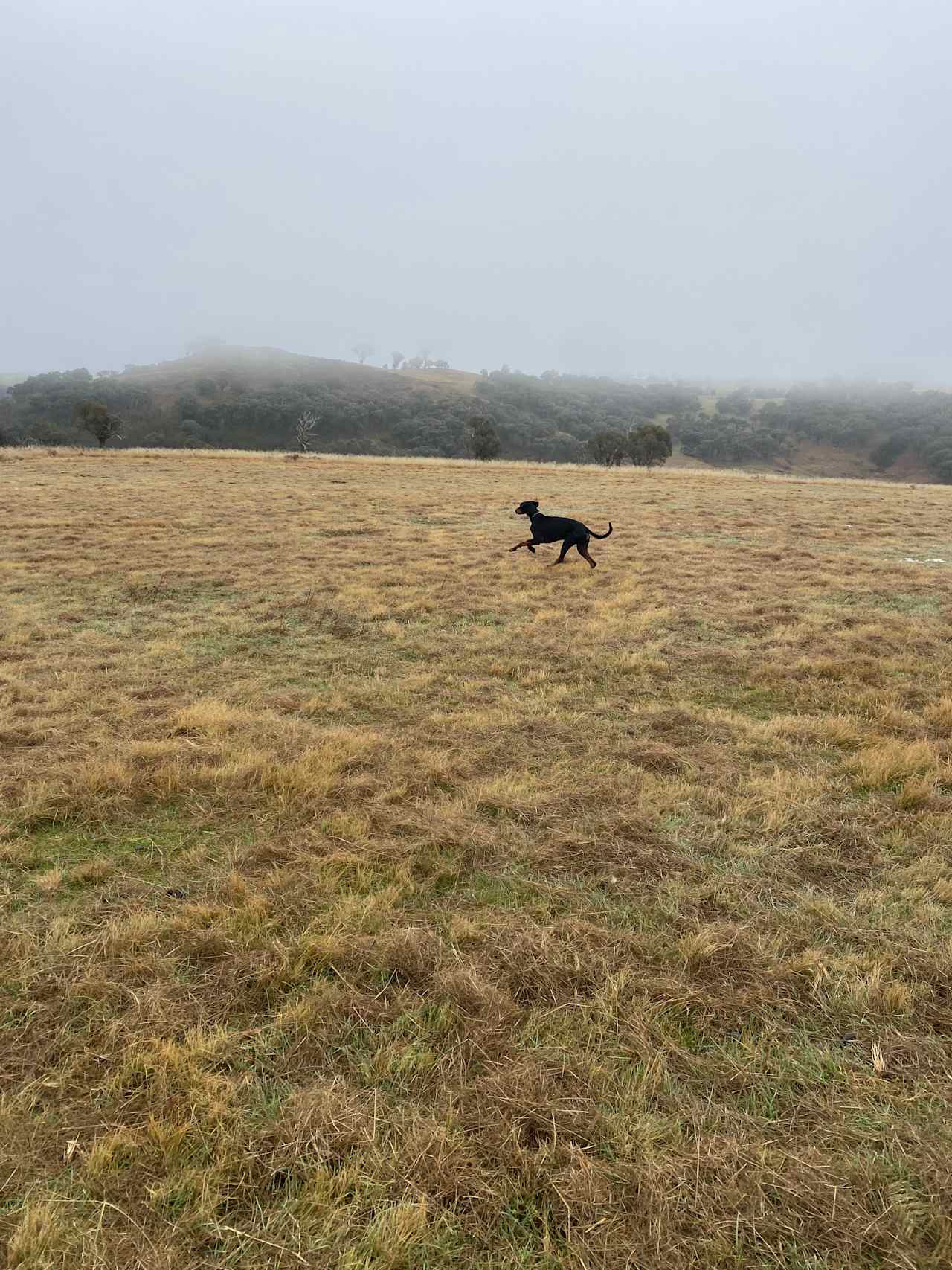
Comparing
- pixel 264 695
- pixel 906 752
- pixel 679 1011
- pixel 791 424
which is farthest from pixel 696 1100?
pixel 791 424

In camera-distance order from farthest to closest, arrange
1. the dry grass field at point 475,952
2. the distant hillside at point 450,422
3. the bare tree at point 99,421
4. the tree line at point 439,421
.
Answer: the distant hillside at point 450,422
the tree line at point 439,421
the bare tree at point 99,421
the dry grass field at point 475,952

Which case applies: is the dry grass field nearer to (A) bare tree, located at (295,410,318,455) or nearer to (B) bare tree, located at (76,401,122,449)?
(B) bare tree, located at (76,401,122,449)

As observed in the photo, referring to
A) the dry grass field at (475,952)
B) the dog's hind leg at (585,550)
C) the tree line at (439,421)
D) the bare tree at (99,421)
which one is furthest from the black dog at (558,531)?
the tree line at (439,421)

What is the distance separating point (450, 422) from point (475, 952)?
358 ft

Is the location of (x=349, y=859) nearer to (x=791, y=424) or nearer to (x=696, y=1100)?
(x=696, y=1100)

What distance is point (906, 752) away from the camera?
5.12 metres

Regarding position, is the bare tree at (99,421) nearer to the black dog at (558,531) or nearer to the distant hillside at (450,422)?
the distant hillside at (450,422)

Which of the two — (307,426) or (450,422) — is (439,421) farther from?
(307,426)

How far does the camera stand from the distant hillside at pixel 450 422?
9925 centimetres

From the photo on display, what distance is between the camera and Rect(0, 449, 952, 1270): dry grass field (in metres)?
2.01

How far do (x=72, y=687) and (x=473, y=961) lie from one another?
5.57 m

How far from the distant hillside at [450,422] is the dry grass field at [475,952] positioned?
84.6 metres

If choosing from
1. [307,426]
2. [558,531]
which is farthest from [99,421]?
[558,531]

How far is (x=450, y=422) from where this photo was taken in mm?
105188
